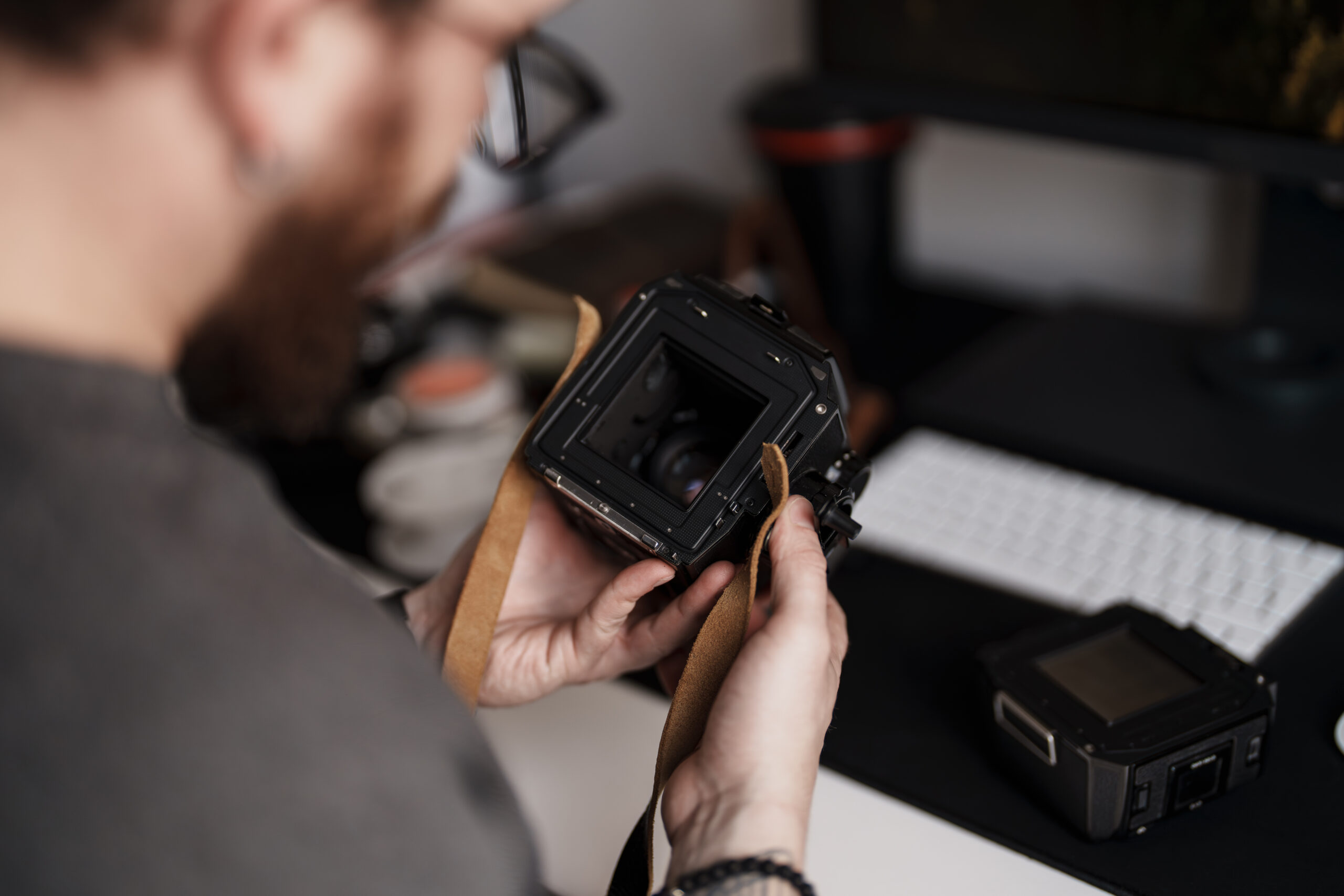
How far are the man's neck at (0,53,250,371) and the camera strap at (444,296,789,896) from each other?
0.23m

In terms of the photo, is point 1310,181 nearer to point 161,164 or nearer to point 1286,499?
point 1286,499

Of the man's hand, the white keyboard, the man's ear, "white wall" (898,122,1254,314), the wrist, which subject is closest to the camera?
the man's ear

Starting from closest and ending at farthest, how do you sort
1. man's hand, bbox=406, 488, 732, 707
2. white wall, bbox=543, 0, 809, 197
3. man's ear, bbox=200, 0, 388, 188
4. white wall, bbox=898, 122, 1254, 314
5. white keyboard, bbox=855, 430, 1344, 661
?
man's ear, bbox=200, 0, 388, 188 → man's hand, bbox=406, 488, 732, 707 → white keyboard, bbox=855, 430, 1344, 661 → white wall, bbox=898, 122, 1254, 314 → white wall, bbox=543, 0, 809, 197

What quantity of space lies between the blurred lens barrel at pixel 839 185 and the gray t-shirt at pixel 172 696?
2.43 ft

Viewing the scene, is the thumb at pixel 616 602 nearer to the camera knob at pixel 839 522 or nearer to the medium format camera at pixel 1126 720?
the camera knob at pixel 839 522

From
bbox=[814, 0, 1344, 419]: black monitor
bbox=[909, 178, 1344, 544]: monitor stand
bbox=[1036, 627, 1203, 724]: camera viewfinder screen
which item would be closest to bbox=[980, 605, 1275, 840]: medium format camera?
bbox=[1036, 627, 1203, 724]: camera viewfinder screen

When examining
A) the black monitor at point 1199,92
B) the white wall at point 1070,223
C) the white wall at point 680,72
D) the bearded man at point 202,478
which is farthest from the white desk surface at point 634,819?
the white wall at point 680,72

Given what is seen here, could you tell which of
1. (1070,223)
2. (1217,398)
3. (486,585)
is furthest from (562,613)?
(1070,223)

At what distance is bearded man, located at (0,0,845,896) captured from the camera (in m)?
0.37

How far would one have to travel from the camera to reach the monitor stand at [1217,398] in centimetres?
78

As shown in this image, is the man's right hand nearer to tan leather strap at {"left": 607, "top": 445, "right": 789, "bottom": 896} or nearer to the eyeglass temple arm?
tan leather strap at {"left": 607, "top": 445, "right": 789, "bottom": 896}

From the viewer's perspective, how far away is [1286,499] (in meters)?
0.75

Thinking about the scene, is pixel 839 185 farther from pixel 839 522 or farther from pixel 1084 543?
pixel 839 522

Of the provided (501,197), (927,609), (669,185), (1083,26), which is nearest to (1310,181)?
(1083,26)
